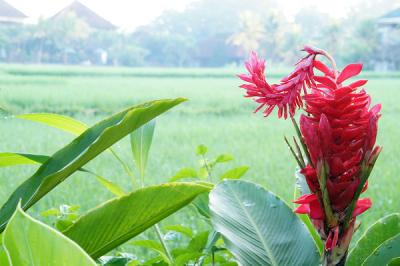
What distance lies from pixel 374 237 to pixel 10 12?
356 centimetres

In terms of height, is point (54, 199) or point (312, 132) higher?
point (312, 132)

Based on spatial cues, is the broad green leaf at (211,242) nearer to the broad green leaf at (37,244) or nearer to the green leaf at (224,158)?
the green leaf at (224,158)

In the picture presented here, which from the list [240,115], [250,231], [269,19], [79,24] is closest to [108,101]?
[240,115]

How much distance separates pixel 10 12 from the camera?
12.1 ft

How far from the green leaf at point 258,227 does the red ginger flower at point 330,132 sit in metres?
0.07

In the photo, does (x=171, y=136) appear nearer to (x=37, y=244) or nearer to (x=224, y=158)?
(x=224, y=158)

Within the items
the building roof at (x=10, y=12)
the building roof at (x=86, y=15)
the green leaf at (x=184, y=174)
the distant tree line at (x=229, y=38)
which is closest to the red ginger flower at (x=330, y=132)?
the green leaf at (x=184, y=174)

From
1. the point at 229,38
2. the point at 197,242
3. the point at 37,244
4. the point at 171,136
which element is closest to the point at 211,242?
the point at 197,242

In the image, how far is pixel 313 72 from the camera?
33 centimetres

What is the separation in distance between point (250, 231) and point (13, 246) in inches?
7.6

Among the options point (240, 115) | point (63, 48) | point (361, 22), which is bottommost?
point (240, 115)

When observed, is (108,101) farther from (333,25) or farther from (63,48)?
(333,25)

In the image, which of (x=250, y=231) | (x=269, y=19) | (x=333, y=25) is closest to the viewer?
(x=250, y=231)

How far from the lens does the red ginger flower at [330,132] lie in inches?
12.6
